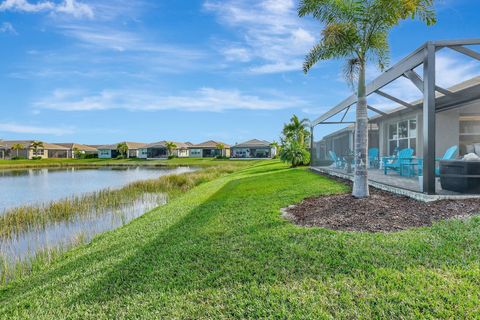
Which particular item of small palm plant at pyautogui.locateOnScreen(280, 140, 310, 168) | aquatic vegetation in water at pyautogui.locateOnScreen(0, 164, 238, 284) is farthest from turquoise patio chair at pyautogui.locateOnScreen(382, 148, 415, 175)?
small palm plant at pyautogui.locateOnScreen(280, 140, 310, 168)

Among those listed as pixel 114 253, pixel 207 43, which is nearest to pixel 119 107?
pixel 207 43

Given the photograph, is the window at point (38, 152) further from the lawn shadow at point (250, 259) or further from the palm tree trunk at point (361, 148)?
the palm tree trunk at point (361, 148)

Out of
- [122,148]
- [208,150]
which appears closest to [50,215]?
[208,150]

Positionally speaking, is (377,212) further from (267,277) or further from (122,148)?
(122,148)

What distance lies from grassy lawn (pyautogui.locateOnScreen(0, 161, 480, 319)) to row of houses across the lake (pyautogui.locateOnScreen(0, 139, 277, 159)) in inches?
2261

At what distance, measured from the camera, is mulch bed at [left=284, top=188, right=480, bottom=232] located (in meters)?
5.47

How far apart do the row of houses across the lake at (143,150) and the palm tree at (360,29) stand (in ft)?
176

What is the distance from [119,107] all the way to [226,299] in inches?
2113

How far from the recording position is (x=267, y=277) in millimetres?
3600

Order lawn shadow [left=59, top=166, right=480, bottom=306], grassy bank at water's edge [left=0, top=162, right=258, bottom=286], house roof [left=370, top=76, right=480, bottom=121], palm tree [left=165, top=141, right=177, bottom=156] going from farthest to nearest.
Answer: palm tree [left=165, top=141, right=177, bottom=156] → house roof [left=370, top=76, right=480, bottom=121] → grassy bank at water's edge [left=0, top=162, right=258, bottom=286] → lawn shadow [left=59, top=166, right=480, bottom=306]

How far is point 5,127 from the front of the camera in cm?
7300

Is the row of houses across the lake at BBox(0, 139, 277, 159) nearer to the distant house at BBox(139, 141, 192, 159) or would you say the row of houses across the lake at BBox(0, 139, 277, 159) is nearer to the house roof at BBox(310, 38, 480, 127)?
the distant house at BBox(139, 141, 192, 159)

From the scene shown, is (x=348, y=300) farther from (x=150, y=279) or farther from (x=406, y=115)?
(x=406, y=115)

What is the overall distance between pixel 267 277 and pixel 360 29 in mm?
6926
